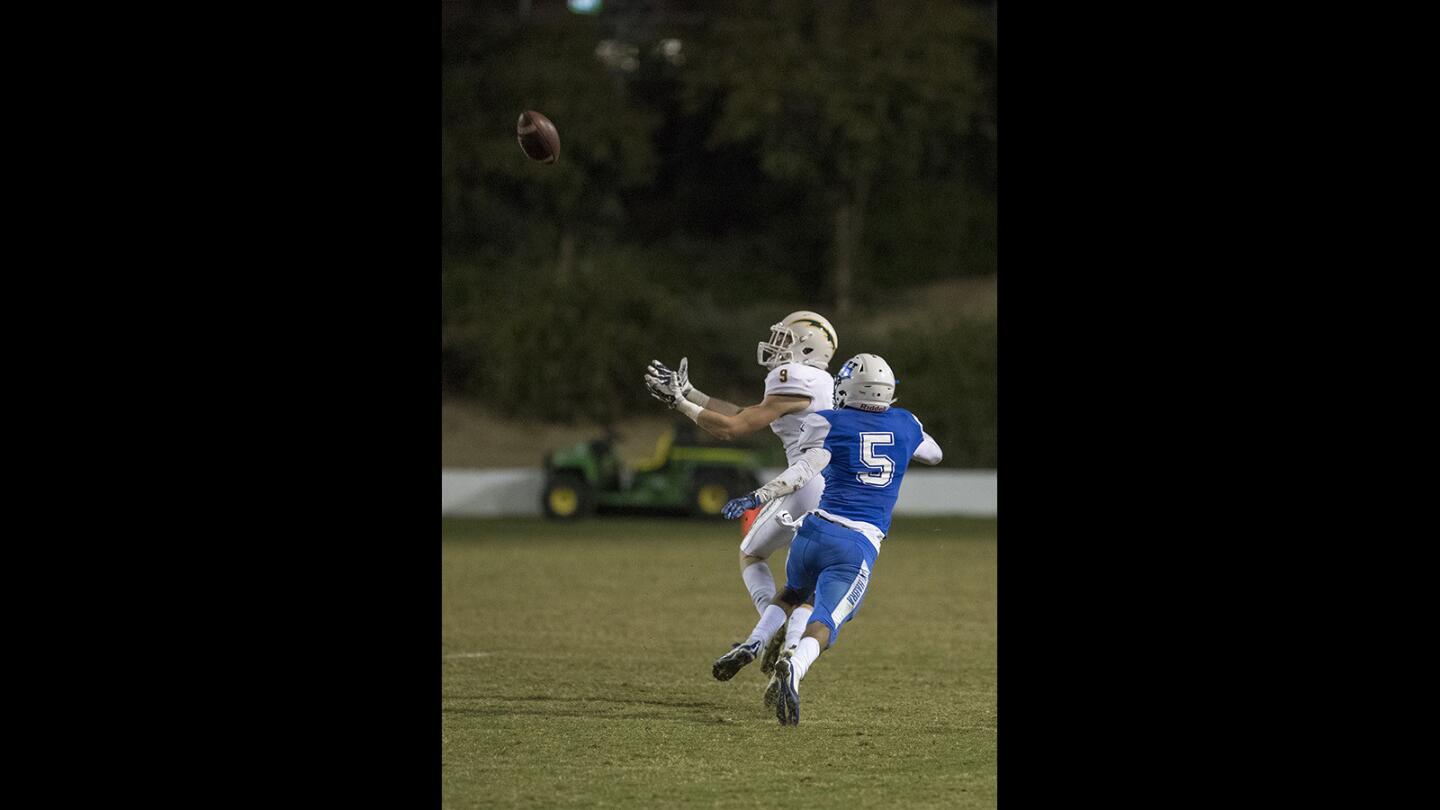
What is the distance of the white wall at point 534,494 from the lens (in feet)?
80.0

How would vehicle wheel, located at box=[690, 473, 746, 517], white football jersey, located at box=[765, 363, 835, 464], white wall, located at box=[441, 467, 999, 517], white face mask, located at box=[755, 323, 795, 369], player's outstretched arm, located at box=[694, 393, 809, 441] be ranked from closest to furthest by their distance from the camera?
player's outstretched arm, located at box=[694, 393, 809, 441] < white football jersey, located at box=[765, 363, 835, 464] < white face mask, located at box=[755, 323, 795, 369] < vehicle wheel, located at box=[690, 473, 746, 517] < white wall, located at box=[441, 467, 999, 517]

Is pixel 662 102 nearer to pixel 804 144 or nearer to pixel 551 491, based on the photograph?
pixel 804 144

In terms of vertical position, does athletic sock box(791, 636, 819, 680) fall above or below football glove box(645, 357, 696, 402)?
below

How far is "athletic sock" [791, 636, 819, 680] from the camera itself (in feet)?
24.5

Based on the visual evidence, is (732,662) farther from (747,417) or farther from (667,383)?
(667,383)

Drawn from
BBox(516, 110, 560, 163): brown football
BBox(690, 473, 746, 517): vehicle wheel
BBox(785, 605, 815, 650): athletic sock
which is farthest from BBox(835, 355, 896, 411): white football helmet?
BBox(690, 473, 746, 517): vehicle wheel

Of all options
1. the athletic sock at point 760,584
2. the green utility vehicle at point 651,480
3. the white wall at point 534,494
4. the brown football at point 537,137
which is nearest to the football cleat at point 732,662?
the athletic sock at point 760,584

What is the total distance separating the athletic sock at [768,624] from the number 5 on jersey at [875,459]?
0.82 meters

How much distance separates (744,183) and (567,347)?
8846 mm

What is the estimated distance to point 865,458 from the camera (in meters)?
7.89

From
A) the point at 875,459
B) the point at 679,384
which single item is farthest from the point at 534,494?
the point at 875,459

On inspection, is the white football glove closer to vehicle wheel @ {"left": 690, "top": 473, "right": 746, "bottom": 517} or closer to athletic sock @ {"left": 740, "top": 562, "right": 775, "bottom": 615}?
athletic sock @ {"left": 740, "top": 562, "right": 775, "bottom": 615}

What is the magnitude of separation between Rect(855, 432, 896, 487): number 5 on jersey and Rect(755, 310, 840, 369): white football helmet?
0.56 meters

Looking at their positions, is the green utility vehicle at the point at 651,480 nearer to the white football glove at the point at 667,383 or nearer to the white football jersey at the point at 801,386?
the white football jersey at the point at 801,386
